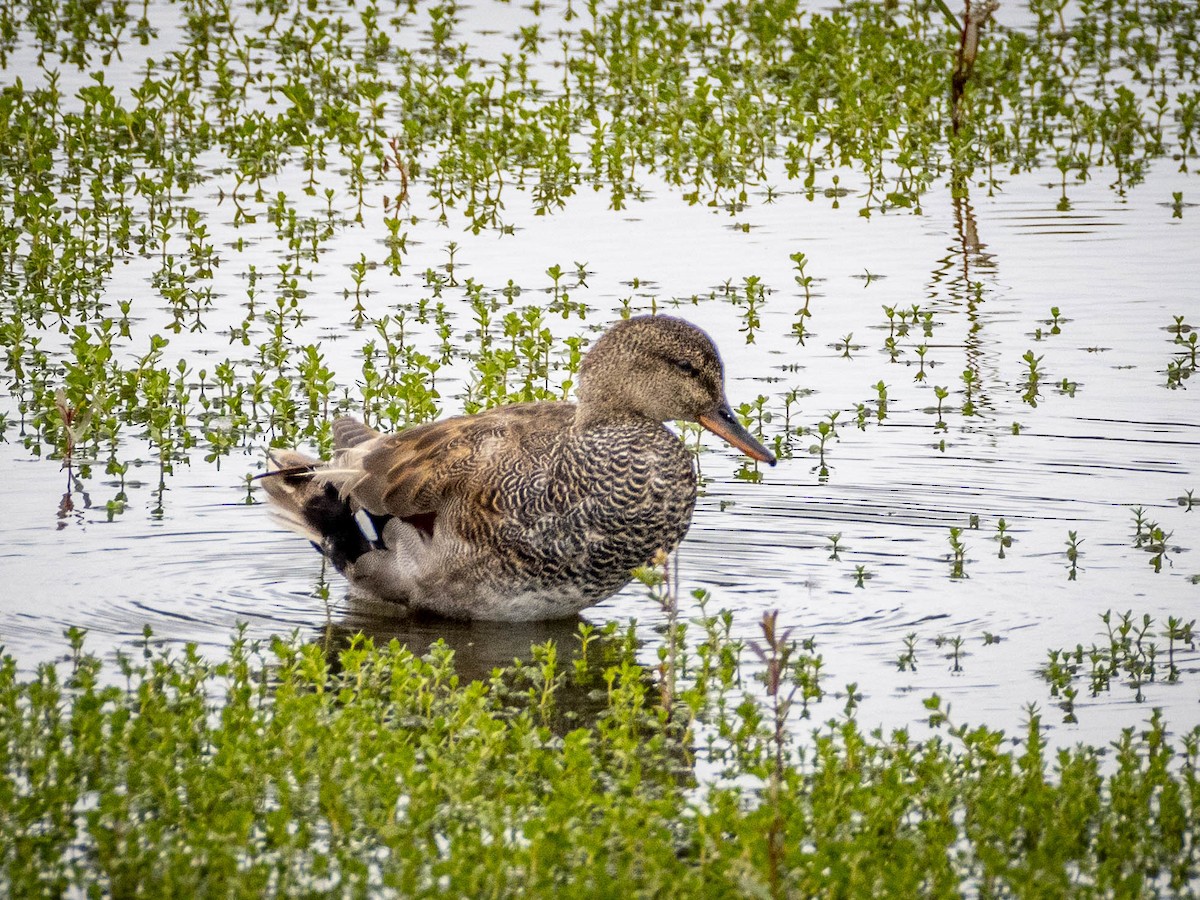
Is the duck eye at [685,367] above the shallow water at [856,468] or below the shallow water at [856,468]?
above

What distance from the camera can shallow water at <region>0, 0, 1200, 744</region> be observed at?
786 centimetres

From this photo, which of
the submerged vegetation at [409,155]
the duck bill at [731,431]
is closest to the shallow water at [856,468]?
the submerged vegetation at [409,155]

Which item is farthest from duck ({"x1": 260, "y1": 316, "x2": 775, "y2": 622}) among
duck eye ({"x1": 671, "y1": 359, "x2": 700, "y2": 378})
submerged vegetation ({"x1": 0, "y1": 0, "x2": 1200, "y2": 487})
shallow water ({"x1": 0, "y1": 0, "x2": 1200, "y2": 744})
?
submerged vegetation ({"x1": 0, "y1": 0, "x2": 1200, "y2": 487})

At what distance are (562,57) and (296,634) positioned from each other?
11.3 meters

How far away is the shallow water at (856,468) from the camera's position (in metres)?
7.86

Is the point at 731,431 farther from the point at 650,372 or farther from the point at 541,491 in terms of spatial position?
the point at 541,491

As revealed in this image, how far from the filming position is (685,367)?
7973mm

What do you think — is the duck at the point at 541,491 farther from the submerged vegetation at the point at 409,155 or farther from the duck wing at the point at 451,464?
the submerged vegetation at the point at 409,155

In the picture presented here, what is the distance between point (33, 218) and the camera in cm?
1218

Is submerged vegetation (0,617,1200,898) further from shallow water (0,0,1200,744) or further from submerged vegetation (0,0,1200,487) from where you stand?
submerged vegetation (0,0,1200,487)

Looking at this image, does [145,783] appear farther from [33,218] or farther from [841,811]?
[33,218]

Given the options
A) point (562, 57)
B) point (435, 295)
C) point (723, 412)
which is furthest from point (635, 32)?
point (723, 412)

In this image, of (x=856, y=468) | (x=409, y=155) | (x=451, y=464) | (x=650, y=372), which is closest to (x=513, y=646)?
(x=451, y=464)

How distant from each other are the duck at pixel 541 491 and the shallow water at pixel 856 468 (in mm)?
235
